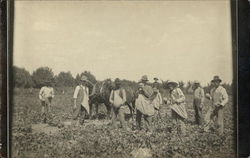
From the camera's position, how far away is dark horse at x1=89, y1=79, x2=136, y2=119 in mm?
1731

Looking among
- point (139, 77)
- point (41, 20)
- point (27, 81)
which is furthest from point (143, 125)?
point (41, 20)

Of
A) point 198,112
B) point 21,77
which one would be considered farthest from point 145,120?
point 21,77

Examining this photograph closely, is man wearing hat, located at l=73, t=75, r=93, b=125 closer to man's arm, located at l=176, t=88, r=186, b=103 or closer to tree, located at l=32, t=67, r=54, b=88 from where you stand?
tree, located at l=32, t=67, r=54, b=88

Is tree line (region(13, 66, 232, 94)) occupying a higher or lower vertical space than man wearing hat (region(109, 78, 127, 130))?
higher

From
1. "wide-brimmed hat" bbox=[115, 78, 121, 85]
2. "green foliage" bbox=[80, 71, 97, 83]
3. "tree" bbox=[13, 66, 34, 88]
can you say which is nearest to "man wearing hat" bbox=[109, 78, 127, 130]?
"wide-brimmed hat" bbox=[115, 78, 121, 85]

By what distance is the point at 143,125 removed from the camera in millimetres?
1737

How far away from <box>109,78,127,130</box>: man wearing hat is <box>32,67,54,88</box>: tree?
36 centimetres

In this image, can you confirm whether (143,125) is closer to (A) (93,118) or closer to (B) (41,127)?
(A) (93,118)

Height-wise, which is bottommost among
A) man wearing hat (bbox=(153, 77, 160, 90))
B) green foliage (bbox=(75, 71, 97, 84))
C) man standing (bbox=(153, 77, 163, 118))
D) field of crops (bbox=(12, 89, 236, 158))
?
field of crops (bbox=(12, 89, 236, 158))

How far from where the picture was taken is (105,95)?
68.4 inches

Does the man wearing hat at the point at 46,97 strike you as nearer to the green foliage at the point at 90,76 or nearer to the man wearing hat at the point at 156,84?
the green foliage at the point at 90,76

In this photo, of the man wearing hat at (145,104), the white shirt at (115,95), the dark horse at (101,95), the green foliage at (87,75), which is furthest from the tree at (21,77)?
the man wearing hat at (145,104)

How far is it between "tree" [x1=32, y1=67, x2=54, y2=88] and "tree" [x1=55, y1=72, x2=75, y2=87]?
0.03 m

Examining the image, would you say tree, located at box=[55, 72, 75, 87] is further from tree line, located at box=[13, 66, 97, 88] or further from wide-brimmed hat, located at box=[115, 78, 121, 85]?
wide-brimmed hat, located at box=[115, 78, 121, 85]
